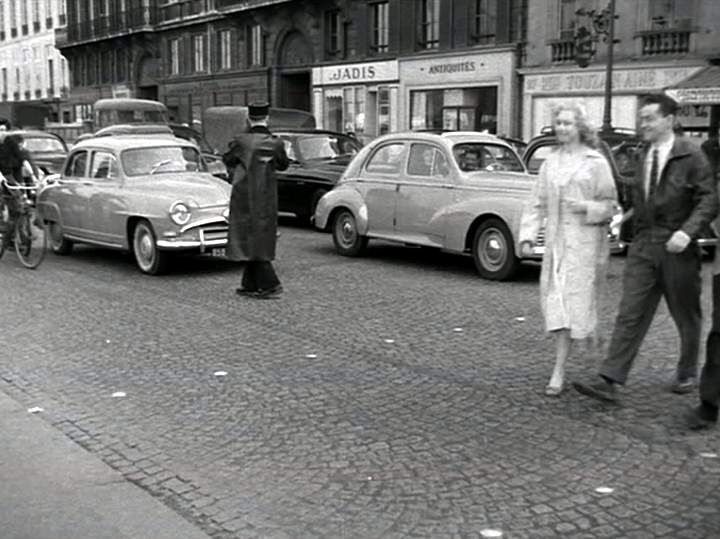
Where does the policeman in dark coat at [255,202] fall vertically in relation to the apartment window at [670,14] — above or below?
below

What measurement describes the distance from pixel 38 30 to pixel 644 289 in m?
65.9

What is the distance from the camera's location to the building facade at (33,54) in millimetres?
61906

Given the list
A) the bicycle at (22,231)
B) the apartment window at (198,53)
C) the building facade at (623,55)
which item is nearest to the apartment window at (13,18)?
the apartment window at (198,53)

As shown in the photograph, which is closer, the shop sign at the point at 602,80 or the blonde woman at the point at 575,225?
the blonde woman at the point at 575,225

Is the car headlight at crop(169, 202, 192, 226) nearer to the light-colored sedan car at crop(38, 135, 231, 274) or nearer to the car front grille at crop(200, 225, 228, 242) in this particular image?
the light-colored sedan car at crop(38, 135, 231, 274)

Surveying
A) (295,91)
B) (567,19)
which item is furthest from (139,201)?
(295,91)

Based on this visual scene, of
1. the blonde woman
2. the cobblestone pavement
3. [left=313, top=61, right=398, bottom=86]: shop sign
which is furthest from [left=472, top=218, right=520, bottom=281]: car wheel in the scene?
[left=313, top=61, right=398, bottom=86]: shop sign

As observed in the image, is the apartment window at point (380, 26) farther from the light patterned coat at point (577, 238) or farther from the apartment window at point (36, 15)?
the apartment window at point (36, 15)

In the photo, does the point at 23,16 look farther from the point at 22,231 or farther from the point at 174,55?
the point at 22,231

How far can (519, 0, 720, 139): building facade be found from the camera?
2366 cm

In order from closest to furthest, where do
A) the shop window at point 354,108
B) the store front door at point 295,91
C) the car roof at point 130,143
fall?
the car roof at point 130,143
the shop window at point 354,108
the store front door at point 295,91

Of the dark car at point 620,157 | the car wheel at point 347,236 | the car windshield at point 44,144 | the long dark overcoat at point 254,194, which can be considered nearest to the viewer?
the long dark overcoat at point 254,194

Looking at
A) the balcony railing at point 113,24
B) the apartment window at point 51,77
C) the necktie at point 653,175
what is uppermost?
the balcony railing at point 113,24

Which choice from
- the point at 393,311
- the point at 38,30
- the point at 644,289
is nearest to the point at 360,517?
the point at 644,289
